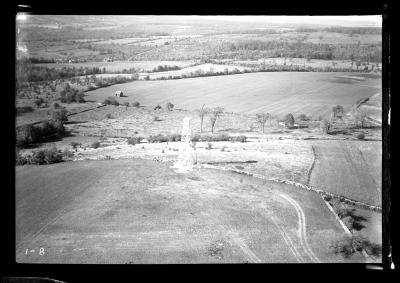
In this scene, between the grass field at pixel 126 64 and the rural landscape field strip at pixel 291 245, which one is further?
the grass field at pixel 126 64

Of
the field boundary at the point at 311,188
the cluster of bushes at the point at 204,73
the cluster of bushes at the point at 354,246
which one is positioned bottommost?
the cluster of bushes at the point at 354,246

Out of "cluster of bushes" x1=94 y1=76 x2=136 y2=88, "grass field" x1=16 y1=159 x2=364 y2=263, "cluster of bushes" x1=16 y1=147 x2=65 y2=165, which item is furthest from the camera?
"cluster of bushes" x1=94 y1=76 x2=136 y2=88

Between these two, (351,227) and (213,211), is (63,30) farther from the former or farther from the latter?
(351,227)

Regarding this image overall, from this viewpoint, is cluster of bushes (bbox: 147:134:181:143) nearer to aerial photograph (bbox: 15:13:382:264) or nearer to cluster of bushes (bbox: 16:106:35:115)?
aerial photograph (bbox: 15:13:382:264)

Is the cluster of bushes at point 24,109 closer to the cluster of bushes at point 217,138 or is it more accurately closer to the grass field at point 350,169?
the cluster of bushes at point 217,138

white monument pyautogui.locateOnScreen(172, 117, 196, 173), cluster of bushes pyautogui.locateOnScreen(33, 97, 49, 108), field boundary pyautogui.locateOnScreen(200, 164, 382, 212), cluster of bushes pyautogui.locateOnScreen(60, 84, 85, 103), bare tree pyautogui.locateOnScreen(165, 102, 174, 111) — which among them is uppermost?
cluster of bushes pyautogui.locateOnScreen(60, 84, 85, 103)

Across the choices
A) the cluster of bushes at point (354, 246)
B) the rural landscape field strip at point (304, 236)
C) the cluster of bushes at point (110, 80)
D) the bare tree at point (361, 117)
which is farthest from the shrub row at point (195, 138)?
the cluster of bushes at point (354, 246)

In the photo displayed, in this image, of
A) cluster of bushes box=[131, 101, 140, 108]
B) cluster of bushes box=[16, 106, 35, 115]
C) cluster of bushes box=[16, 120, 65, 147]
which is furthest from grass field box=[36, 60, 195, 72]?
cluster of bushes box=[16, 120, 65, 147]
